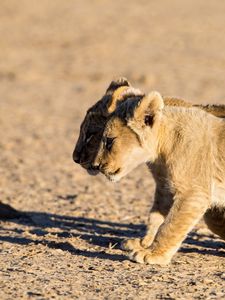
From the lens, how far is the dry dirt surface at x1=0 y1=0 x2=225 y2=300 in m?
7.63

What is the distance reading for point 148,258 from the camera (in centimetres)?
799

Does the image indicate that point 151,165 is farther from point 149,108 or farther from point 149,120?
point 149,108

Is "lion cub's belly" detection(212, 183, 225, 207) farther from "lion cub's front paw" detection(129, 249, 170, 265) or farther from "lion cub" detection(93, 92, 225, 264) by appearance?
"lion cub's front paw" detection(129, 249, 170, 265)

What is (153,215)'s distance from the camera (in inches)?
342

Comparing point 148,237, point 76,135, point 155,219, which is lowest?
point 148,237

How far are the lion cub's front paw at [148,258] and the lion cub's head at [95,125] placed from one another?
1016mm

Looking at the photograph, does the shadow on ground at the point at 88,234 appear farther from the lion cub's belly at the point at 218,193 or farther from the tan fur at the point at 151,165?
the lion cub's belly at the point at 218,193

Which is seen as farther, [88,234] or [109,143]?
[88,234]

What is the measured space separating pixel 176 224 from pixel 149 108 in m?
1.12

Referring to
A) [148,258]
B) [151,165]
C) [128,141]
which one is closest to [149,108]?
[128,141]

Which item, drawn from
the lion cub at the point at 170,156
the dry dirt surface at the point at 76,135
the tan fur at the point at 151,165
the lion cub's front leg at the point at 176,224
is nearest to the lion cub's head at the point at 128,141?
the lion cub at the point at 170,156

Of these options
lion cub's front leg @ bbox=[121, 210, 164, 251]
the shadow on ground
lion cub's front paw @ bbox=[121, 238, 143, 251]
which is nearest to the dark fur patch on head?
lion cub's front leg @ bbox=[121, 210, 164, 251]

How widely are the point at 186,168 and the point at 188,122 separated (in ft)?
1.78

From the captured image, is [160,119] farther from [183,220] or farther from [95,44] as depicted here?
[95,44]
